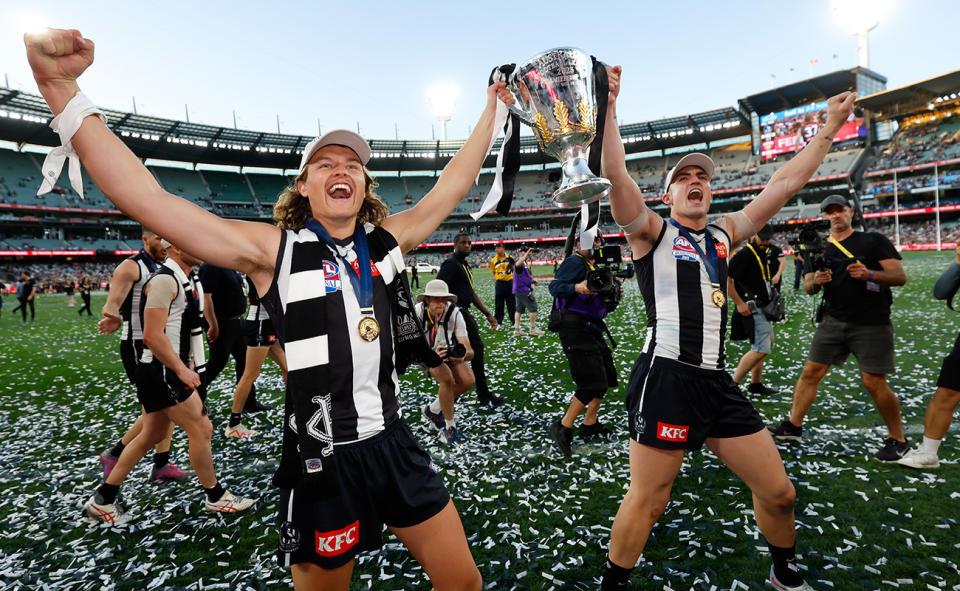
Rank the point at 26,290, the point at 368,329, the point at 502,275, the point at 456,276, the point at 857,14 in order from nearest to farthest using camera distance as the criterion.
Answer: the point at 368,329 → the point at 456,276 → the point at 502,275 → the point at 26,290 → the point at 857,14

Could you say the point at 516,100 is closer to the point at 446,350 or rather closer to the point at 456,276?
the point at 446,350

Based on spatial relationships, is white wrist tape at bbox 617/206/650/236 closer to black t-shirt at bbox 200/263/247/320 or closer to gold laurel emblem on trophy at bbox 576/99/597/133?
gold laurel emblem on trophy at bbox 576/99/597/133

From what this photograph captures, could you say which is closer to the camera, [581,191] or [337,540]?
[337,540]

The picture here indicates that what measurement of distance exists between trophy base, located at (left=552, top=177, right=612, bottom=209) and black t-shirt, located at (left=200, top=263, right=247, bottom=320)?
5.24 metres

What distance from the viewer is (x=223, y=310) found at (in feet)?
20.1

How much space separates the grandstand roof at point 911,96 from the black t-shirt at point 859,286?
219 ft

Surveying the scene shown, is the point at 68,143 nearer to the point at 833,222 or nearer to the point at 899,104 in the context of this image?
the point at 833,222

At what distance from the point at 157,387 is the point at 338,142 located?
297 centimetres

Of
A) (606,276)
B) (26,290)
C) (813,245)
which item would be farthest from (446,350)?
(26,290)

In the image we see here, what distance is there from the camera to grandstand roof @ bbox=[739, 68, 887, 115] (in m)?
56.3

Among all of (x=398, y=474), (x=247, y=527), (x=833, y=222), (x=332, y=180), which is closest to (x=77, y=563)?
(x=247, y=527)

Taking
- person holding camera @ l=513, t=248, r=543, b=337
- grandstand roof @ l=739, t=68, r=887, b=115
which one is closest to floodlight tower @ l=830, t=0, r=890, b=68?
grandstand roof @ l=739, t=68, r=887, b=115

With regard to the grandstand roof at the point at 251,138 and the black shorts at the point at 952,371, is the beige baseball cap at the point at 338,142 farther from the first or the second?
the grandstand roof at the point at 251,138

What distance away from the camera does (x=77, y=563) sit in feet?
10.9
